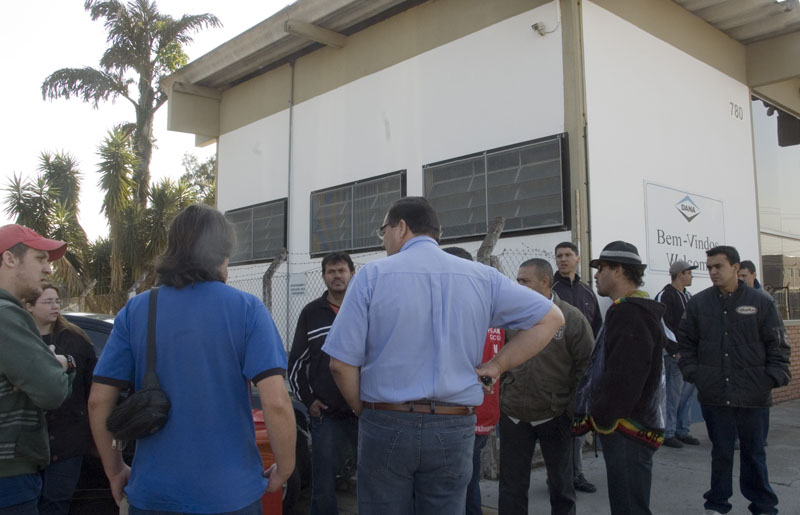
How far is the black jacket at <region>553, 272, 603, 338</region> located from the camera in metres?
6.05

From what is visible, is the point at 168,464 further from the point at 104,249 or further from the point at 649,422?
the point at 104,249

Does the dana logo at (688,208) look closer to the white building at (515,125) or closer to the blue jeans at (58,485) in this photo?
the white building at (515,125)

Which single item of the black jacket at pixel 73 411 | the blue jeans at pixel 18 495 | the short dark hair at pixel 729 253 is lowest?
the blue jeans at pixel 18 495

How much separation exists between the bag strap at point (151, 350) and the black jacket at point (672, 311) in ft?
19.9

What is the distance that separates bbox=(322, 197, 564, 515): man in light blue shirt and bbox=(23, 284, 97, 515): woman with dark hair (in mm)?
1592

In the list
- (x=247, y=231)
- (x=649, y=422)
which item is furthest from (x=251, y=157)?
(x=649, y=422)

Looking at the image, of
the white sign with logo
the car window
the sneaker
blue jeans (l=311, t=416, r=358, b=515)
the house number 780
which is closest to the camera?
blue jeans (l=311, t=416, r=358, b=515)

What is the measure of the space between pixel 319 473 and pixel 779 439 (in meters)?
5.91

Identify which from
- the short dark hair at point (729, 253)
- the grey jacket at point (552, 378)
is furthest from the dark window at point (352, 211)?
the grey jacket at point (552, 378)

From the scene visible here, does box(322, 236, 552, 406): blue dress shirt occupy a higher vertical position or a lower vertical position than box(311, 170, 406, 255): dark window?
lower

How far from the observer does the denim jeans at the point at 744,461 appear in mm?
4598

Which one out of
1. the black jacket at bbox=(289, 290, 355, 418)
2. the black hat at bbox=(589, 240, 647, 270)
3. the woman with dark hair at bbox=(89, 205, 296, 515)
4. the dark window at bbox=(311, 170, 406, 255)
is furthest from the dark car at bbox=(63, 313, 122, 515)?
the dark window at bbox=(311, 170, 406, 255)

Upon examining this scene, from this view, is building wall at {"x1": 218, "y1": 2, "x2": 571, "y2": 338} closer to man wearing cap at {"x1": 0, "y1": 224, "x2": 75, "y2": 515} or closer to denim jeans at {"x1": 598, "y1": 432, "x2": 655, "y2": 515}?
denim jeans at {"x1": 598, "y1": 432, "x2": 655, "y2": 515}

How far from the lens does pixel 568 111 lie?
722 centimetres
